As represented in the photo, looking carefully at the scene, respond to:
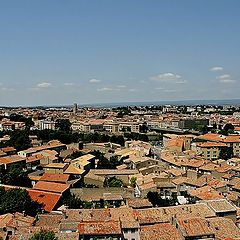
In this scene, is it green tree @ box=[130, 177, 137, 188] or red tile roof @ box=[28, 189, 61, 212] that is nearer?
red tile roof @ box=[28, 189, 61, 212]

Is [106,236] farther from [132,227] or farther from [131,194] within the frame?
[131,194]

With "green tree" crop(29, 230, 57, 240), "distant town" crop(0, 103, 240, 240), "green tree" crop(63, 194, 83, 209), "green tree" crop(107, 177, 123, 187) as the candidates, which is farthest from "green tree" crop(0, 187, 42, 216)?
"green tree" crop(107, 177, 123, 187)

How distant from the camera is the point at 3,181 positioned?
18.8m

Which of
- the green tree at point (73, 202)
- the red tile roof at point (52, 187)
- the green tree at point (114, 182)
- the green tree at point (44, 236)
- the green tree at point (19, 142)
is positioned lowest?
the green tree at point (114, 182)

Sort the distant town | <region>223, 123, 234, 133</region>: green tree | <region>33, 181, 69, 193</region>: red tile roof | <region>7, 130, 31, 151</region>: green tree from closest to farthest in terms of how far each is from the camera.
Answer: the distant town
<region>33, 181, 69, 193</region>: red tile roof
<region>7, 130, 31, 151</region>: green tree
<region>223, 123, 234, 133</region>: green tree

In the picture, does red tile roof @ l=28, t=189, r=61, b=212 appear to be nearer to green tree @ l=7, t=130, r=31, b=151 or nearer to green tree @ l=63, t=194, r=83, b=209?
green tree @ l=63, t=194, r=83, b=209

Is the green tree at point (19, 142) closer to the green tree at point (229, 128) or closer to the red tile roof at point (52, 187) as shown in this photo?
the red tile roof at point (52, 187)

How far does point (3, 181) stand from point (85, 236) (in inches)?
381

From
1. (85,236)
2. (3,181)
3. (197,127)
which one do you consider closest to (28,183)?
(3,181)

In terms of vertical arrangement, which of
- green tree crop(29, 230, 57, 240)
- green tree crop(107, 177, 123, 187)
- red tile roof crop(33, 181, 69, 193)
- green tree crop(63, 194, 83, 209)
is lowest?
green tree crop(107, 177, 123, 187)

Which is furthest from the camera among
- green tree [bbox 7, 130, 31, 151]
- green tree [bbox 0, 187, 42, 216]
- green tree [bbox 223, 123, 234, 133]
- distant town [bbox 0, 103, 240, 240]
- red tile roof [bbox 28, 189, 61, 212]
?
green tree [bbox 223, 123, 234, 133]

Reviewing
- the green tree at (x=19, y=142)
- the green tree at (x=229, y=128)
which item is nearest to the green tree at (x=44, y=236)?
the green tree at (x=19, y=142)

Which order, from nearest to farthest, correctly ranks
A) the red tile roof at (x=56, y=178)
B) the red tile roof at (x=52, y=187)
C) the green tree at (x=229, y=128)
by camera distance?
1. the red tile roof at (x=52, y=187)
2. the red tile roof at (x=56, y=178)
3. the green tree at (x=229, y=128)

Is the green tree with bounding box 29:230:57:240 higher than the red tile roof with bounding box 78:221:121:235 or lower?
higher
